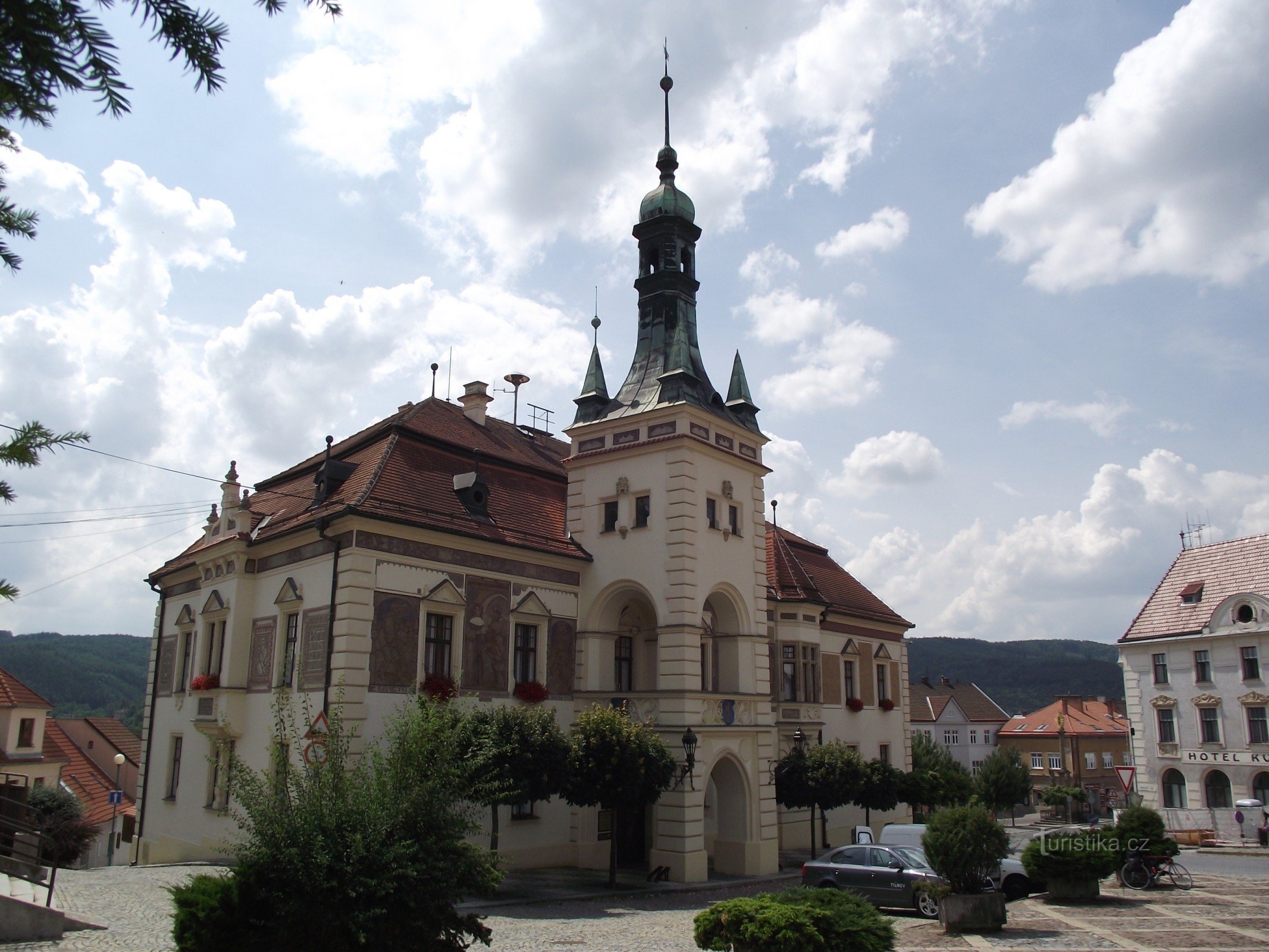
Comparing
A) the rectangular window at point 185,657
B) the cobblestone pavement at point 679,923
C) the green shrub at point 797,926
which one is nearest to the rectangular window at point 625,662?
the cobblestone pavement at point 679,923

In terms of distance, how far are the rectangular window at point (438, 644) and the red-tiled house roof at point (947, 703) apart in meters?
71.8

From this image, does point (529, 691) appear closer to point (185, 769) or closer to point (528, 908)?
point (528, 908)

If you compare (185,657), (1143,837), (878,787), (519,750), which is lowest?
(1143,837)

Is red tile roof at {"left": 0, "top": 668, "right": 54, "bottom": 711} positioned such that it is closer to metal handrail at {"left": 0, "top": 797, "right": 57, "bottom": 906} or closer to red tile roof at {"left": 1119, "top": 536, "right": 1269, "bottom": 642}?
metal handrail at {"left": 0, "top": 797, "right": 57, "bottom": 906}

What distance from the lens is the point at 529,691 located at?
970 inches

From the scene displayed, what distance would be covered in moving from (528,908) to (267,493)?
52.9 ft

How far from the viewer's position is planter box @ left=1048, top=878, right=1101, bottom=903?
20062 mm

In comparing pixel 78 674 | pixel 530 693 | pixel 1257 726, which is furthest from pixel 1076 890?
pixel 78 674

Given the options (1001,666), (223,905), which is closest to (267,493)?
(223,905)

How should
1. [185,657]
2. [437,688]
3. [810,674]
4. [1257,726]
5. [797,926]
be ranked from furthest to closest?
1. [1257,726]
2. [810,674]
3. [185,657]
4. [437,688]
5. [797,926]

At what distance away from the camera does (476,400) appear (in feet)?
104

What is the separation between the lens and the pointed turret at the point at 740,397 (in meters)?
30.4

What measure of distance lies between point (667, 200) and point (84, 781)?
4233 centimetres

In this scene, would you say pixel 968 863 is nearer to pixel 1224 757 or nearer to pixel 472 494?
pixel 472 494
